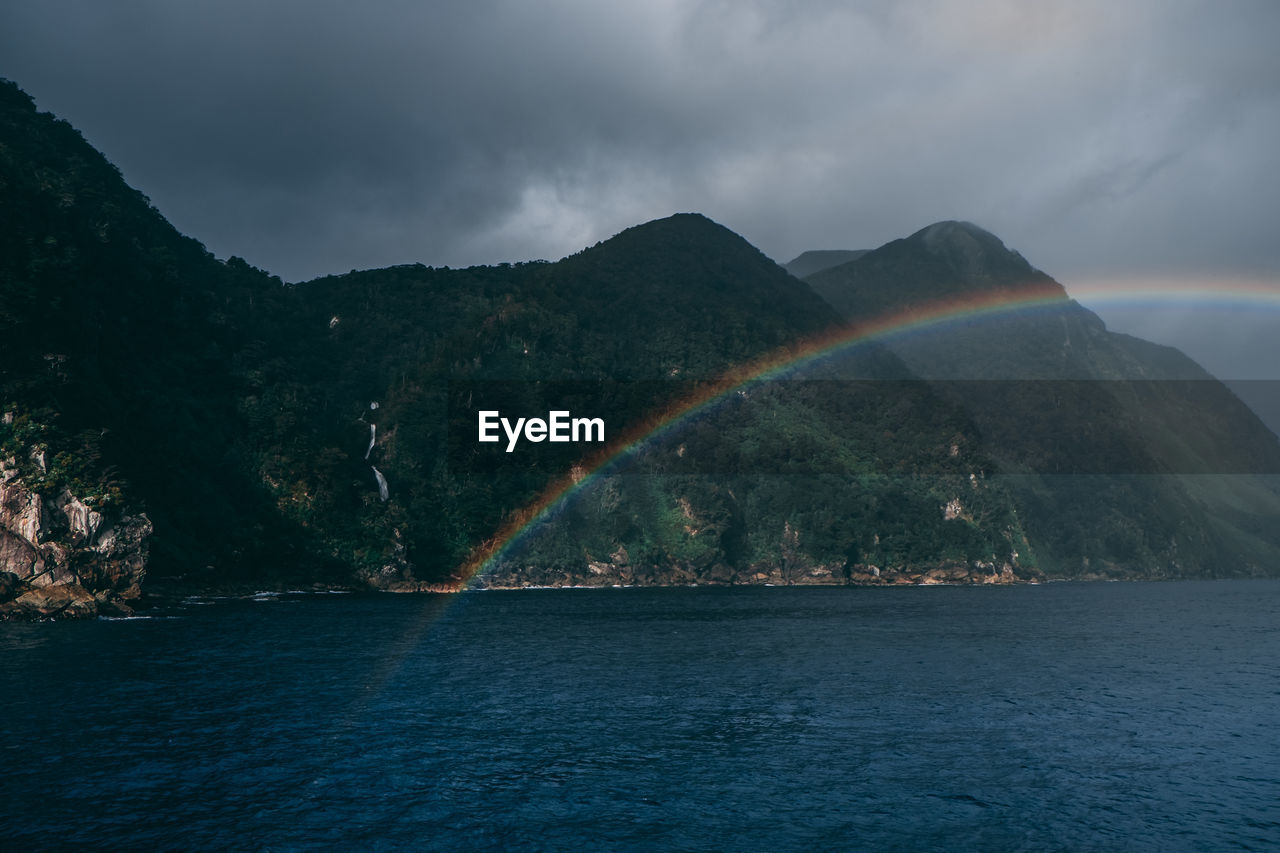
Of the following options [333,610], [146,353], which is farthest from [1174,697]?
[146,353]

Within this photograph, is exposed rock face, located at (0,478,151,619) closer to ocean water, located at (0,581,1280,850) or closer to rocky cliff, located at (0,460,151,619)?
rocky cliff, located at (0,460,151,619)

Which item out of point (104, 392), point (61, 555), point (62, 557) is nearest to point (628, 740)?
point (61, 555)

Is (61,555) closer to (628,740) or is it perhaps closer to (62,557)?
(62,557)

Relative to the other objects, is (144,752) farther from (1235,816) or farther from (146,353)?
(146,353)

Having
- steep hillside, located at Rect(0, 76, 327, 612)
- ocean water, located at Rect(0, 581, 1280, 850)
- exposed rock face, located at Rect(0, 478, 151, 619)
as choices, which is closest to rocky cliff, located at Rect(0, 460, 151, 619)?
exposed rock face, located at Rect(0, 478, 151, 619)

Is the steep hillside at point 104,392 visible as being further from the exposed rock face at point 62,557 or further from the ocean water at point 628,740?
the ocean water at point 628,740
